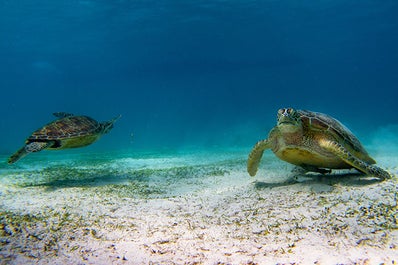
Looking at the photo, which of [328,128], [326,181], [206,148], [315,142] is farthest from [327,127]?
[206,148]

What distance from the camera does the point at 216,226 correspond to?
3.32 metres

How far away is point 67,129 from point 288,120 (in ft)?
19.4

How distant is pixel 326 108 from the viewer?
114 metres

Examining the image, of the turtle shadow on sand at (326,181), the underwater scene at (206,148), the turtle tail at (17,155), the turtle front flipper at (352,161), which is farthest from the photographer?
the turtle tail at (17,155)

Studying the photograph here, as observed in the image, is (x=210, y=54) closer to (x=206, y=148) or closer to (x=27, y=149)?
(x=206, y=148)

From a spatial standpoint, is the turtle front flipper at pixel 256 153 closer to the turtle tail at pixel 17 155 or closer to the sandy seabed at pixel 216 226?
the sandy seabed at pixel 216 226

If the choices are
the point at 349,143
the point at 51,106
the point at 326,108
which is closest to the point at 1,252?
the point at 349,143

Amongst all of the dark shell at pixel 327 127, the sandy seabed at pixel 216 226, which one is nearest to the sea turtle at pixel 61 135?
the sandy seabed at pixel 216 226

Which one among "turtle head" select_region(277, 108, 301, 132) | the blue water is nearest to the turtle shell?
→ "turtle head" select_region(277, 108, 301, 132)

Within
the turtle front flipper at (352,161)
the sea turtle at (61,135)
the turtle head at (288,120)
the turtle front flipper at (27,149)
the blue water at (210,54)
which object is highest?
the blue water at (210,54)

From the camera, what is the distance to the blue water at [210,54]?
105ft

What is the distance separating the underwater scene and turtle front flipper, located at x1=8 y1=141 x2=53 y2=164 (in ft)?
0.17

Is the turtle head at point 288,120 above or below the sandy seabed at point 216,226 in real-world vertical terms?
above

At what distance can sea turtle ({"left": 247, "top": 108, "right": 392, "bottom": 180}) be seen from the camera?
4.60 metres
